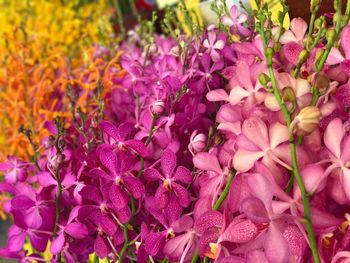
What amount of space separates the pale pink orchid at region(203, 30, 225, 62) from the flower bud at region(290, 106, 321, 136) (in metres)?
0.21

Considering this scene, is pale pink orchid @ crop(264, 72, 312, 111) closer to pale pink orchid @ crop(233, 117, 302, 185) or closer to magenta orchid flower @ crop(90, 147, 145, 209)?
pale pink orchid @ crop(233, 117, 302, 185)

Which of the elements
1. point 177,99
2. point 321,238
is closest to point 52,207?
point 177,99

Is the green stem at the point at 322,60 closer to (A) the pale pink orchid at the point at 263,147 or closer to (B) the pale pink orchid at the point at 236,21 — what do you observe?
(A) the pale pink orchid at the point at 263,147

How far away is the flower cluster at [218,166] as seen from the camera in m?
0.31

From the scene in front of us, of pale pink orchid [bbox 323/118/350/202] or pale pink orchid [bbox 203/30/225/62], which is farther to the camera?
pale pink orchid [bbox 203/30/225/62]

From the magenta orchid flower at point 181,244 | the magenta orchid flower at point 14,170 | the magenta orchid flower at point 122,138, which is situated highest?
the magenta orchid flower at point 122,138

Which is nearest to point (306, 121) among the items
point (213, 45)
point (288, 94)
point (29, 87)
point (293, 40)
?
point (288, 94)

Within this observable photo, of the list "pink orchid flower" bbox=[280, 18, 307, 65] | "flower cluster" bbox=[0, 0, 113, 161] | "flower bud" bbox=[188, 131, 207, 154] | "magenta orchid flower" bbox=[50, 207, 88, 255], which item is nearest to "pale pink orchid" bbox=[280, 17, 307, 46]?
"pink orchid flower" bbox=[280, 18, 307, 65]

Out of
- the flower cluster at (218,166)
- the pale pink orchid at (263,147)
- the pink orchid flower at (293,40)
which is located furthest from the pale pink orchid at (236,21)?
the pale pink orchid at (263,147)

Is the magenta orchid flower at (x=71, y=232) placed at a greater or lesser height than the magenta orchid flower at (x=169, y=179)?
lesser

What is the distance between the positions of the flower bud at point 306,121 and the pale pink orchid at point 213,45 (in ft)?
0.69

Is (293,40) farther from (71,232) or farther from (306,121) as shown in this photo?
(71,232)

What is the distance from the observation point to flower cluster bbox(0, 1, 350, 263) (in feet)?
1.03

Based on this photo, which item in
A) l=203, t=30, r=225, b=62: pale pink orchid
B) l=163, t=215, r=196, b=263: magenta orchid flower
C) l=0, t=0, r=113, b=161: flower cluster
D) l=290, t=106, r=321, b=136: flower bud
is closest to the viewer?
l=290, t=106, r=321, b=136: flower bud
